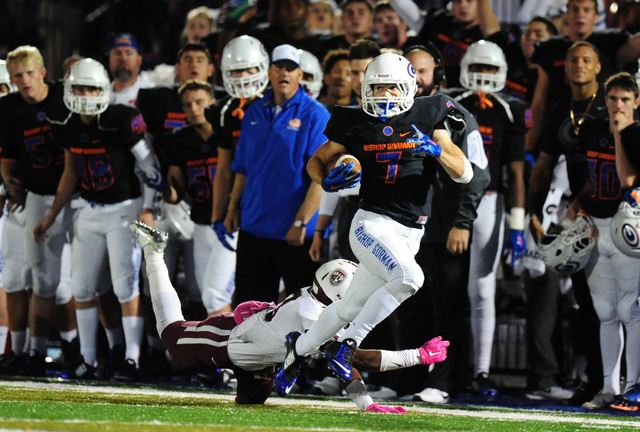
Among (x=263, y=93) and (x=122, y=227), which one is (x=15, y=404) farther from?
(x=263, y=93)

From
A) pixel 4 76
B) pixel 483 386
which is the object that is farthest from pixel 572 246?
pixel 4 76

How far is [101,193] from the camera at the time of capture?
6.90m

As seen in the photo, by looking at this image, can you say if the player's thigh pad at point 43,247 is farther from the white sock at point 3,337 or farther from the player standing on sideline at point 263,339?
the player standing on sideline at point 263,339

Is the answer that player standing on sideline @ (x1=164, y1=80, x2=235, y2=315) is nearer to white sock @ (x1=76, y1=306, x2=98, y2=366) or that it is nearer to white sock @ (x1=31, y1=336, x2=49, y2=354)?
white sock @ (x1=76, y1=306, x2=98, y2=366)

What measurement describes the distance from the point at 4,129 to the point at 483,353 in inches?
136

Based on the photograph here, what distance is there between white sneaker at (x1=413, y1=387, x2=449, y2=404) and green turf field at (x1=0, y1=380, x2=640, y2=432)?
28cm

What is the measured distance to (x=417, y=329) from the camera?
6270 millimetres

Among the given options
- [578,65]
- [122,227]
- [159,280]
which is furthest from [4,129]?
[578,65]

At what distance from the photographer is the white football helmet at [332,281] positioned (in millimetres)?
4875

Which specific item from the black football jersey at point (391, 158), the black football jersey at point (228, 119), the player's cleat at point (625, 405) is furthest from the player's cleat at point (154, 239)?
the player's cleat at point (625, 405)

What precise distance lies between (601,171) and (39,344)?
368cm

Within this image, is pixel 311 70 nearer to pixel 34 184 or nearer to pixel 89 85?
pixel 89 85

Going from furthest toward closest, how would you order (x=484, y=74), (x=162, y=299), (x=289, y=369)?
1. (x=484, y=74)
2. (x=162, y=299)
3. (x=289, y=369)

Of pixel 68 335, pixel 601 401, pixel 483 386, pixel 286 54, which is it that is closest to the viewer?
pixel 601 401
